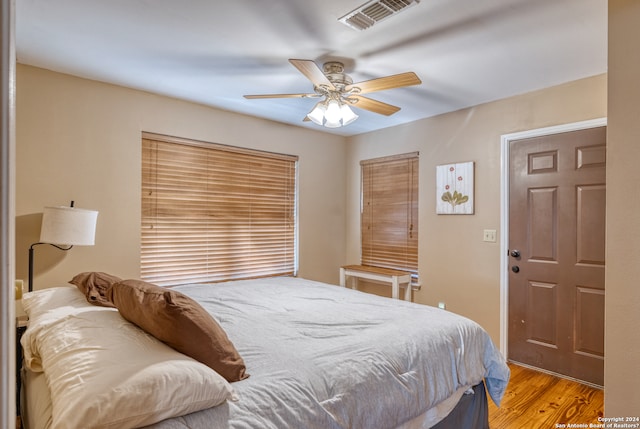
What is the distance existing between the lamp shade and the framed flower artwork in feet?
10.4

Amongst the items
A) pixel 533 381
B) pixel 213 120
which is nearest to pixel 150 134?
pixel 213 120

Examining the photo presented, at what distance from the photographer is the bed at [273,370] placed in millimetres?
1034

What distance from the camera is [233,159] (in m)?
3.76

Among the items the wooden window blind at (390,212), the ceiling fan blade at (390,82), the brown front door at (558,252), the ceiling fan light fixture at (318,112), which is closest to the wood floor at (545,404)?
the brown front door at (558,252)

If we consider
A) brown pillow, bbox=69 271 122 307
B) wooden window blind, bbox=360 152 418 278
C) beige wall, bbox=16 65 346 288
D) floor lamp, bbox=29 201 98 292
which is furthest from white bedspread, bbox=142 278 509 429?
wooden window blind, bbox=360 152 418 278

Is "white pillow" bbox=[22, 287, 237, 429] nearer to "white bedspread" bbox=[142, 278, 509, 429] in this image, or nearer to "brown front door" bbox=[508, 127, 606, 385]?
"white bedspread" bbox=[142, 278, 509, 429]

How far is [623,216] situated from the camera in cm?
139

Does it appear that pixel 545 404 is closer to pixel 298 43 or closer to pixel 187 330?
pixel 187 330

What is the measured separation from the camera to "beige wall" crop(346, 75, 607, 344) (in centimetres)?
294

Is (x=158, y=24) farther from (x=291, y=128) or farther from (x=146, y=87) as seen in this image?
(x=291, y=128)

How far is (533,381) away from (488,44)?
2.59m

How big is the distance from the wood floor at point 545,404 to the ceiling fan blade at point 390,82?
2225 millimetres

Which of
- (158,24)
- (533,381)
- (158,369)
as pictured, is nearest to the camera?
(158,369)

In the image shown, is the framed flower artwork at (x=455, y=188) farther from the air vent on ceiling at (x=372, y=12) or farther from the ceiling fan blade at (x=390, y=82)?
the air vent on ceiling at (x=372, y=12)
